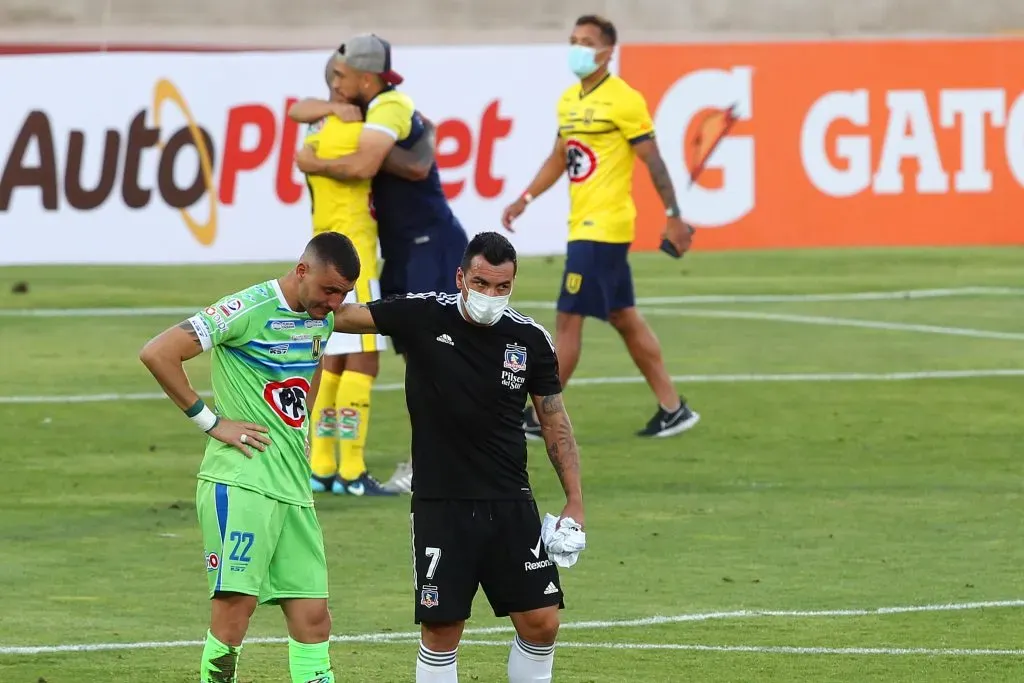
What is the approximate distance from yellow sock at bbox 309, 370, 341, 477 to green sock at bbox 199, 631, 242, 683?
4904mm

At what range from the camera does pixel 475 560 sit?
7531 millimetres

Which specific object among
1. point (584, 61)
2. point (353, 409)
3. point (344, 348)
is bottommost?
point (353, 409)

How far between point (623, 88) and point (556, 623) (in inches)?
286

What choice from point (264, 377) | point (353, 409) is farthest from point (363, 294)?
point (264, 377)

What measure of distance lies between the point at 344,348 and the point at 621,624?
132 inches

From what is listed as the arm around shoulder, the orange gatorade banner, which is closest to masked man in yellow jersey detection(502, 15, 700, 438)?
the arm around shoulder

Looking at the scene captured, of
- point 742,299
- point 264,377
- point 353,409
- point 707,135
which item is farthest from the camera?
point 707,135

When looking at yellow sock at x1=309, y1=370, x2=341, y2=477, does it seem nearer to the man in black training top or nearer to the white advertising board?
the man in black training top

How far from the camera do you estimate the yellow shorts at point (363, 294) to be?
40.7 feet

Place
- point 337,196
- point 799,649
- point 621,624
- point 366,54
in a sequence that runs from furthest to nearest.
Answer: point 337,196 → point 366,54 → point 621,624 → point 799,649

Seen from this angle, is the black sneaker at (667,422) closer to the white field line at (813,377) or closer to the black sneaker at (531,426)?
the black sneaker at (531,426)

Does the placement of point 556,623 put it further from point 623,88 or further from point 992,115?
point 992,115

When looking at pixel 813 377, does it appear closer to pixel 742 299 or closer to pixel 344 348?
pixel 742 299

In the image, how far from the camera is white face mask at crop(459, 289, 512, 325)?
24.5ft
